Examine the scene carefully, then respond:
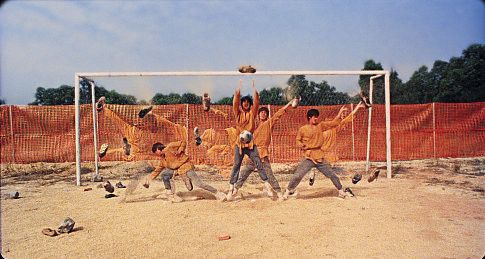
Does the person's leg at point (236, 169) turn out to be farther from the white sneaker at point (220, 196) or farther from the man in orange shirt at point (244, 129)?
the white sneaker at point (220, 196)

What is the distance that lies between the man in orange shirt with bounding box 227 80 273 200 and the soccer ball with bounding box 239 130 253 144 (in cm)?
6

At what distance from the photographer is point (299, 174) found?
645 centimetres

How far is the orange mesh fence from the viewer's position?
34.9 feet

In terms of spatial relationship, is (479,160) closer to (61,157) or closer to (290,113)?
(290,113)

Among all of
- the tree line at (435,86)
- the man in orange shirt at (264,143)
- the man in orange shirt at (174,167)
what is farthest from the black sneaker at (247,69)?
the tree line at (435,86)

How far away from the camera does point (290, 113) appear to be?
1062 centimetres

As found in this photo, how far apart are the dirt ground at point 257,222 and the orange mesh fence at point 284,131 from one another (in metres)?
2.65

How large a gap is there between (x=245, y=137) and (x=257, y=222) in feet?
6.14

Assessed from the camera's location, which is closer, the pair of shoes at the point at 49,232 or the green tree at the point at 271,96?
the pair of shoes at the point at 49,232

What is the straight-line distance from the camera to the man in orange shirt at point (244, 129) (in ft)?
21.3

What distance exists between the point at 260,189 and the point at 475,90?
2645 cm

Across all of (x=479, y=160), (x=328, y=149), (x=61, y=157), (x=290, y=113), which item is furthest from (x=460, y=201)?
(x=61, y=157)

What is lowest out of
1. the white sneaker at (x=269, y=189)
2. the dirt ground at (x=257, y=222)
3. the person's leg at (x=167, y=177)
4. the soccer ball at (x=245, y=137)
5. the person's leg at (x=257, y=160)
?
the dirt ground at (x=257, y=222)

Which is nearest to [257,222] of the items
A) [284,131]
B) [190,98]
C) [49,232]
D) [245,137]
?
[245,137]
